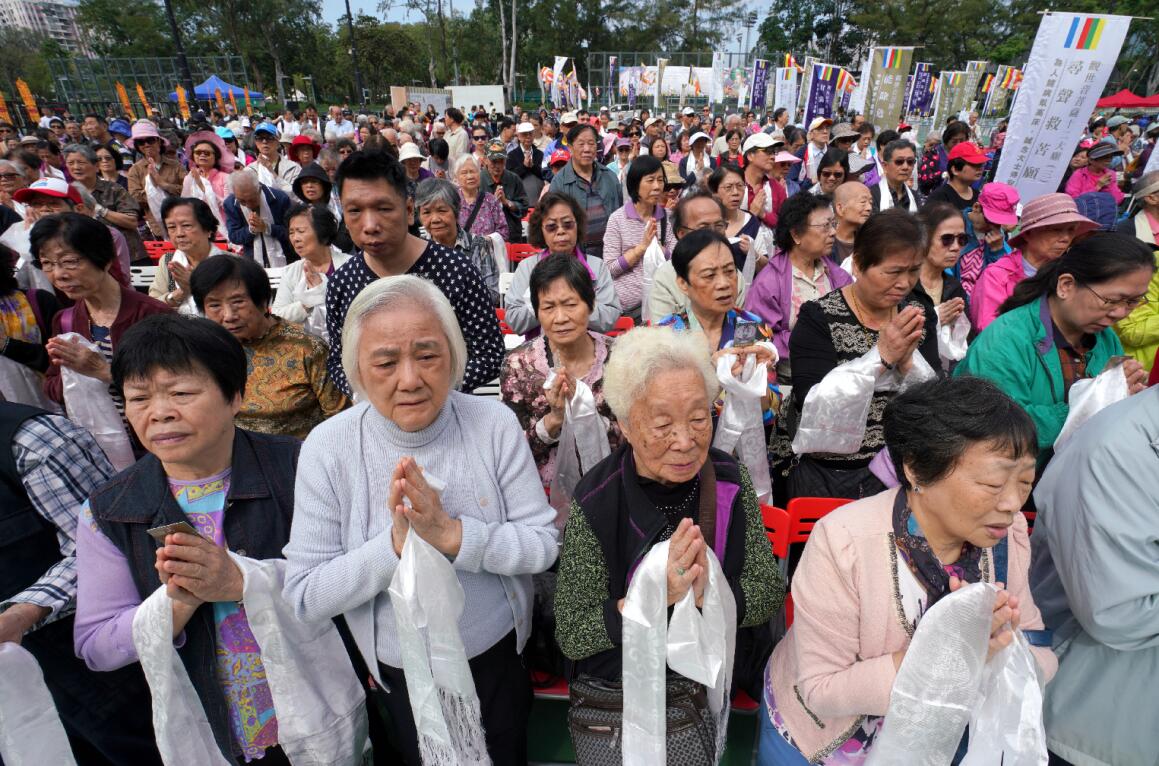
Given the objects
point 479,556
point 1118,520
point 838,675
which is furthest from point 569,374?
point 1118,520

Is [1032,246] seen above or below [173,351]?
below

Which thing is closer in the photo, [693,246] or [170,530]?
[170,530]

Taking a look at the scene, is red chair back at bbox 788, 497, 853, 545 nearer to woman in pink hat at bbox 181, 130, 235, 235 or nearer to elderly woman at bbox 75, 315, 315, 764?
elderly woman at bbox 75, 315, 315, 764

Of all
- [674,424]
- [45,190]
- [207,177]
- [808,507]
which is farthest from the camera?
[207,177]

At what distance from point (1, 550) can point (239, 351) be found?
0.90 metres

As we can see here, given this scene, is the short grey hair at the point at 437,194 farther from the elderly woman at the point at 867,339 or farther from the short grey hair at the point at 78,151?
the short grey hair at the point at 78,151

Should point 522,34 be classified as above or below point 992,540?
above

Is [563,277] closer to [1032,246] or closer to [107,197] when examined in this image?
[1032,246]

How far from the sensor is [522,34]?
5925 cm

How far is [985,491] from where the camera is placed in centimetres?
151

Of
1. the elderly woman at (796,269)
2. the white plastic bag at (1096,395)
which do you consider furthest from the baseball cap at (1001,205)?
the white plastic bag at (1096,395)

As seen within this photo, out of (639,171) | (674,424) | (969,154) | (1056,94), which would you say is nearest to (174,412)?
(674,424)

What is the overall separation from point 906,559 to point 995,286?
9.31 ft

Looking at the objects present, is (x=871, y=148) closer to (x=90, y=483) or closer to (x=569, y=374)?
(x=569, y=374)
